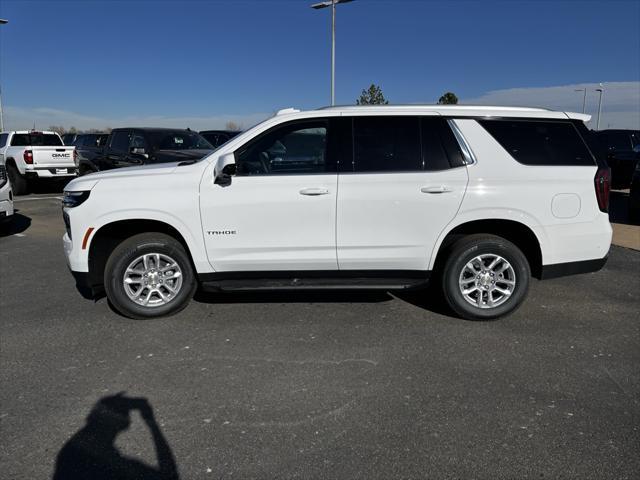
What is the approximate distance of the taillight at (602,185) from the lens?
15.1ft

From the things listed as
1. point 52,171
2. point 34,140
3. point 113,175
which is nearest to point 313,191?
point 113,175

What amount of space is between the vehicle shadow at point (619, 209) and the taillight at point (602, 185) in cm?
640

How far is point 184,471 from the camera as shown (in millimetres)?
2674

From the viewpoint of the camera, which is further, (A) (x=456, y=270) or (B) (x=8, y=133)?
(B) (x=8, y=133)

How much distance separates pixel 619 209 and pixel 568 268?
28.0ft

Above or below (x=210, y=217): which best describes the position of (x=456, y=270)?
below

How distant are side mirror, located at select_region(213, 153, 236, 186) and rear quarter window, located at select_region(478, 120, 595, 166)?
2.24 m

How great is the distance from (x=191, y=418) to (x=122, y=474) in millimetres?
577

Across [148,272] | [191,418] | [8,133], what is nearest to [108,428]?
[191,418]

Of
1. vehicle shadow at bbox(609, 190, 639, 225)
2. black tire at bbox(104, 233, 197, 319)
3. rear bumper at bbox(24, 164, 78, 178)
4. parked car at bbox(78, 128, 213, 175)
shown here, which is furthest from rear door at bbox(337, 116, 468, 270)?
rear bumper at bbox(24, 164, 78, 178)

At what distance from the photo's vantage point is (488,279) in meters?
4.71

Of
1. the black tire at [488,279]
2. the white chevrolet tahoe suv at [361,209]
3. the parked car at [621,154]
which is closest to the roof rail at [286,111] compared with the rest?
the white chevrolet tahoe suv at [361,209]

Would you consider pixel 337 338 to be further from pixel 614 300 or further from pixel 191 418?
pixel 614 300

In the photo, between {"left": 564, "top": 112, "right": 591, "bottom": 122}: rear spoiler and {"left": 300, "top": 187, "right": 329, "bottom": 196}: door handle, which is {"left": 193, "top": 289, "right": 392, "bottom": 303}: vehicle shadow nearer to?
{"left": 300, "top": 187, "right": 329, "bottom": 196}: door handle
